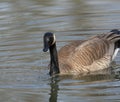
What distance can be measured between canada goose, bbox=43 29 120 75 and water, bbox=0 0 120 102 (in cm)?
28

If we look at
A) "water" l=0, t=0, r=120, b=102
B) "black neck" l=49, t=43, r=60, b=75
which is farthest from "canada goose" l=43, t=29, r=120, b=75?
"water" l=0, t=0, r=120, b=102

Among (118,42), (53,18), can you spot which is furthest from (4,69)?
(53,18)

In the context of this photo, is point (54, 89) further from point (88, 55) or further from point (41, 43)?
point (41, 43)

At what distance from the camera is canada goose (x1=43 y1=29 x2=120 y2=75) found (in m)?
13.2

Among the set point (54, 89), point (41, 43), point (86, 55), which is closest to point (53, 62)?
point (86, 55)

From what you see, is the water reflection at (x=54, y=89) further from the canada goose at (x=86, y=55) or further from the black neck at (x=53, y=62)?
the canada goose at (x=86, y=55)

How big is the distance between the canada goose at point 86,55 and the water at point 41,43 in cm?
28

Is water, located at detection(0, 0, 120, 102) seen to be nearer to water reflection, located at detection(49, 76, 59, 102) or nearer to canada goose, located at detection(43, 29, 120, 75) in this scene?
water reflection, located at detection(49, 76, 59, 102)

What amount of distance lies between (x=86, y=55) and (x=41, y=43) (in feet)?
5.65

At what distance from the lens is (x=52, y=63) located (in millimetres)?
12977

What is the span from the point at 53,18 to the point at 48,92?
559 centimetres

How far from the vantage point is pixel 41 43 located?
49.0ft

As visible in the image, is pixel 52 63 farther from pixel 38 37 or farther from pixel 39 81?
pixel 38 37

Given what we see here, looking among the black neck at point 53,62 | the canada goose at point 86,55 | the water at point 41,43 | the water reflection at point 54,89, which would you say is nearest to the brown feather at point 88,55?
the canada goose at point 86,55
